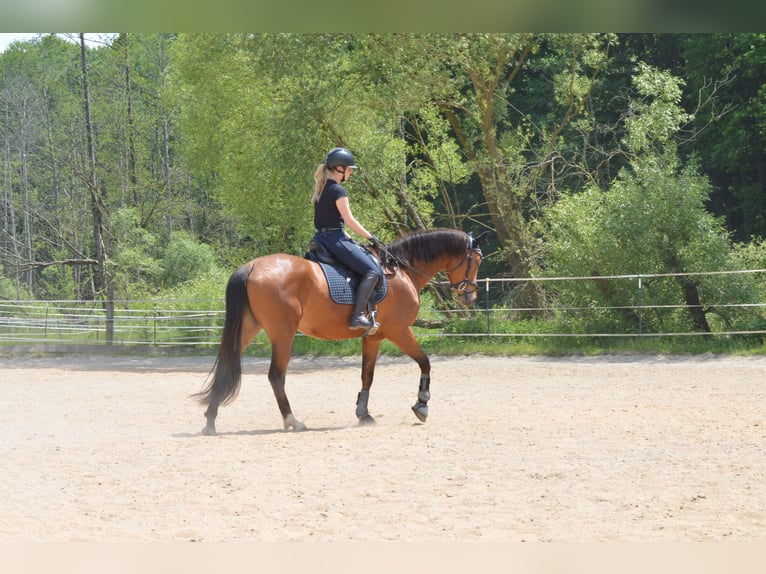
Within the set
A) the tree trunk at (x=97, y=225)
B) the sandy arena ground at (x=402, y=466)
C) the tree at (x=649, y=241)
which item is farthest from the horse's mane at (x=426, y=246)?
the tree trunk at (x=97, y=225)

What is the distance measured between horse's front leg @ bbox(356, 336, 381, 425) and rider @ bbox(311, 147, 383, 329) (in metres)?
0.63

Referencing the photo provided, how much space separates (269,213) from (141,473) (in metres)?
15.0

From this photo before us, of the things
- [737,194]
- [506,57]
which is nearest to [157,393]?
[506,57]

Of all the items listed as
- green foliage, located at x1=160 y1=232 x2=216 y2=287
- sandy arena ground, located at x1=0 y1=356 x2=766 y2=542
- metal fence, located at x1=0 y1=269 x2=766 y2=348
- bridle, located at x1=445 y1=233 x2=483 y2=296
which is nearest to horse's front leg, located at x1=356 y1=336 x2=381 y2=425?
sandy arena ground, located at x1=0 y1=356 x2=766 y2=542

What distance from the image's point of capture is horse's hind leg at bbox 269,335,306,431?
8492 millimetres

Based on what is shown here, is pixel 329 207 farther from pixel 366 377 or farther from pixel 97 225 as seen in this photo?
pixel 97 225

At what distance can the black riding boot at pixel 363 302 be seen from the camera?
8.61 metres

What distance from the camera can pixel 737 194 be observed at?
29266 mm

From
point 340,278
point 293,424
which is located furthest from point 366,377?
point 340,278

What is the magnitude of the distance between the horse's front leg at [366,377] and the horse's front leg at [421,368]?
10.4 inches

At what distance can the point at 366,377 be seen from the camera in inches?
365

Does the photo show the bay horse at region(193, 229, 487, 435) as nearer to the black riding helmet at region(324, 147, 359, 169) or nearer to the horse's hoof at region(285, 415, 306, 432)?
the horse's hoof at region(285, 415, 306, 432)

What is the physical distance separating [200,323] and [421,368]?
44.0ft

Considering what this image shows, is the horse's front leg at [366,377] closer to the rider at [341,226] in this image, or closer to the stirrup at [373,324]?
the stirrup at [373,324]
